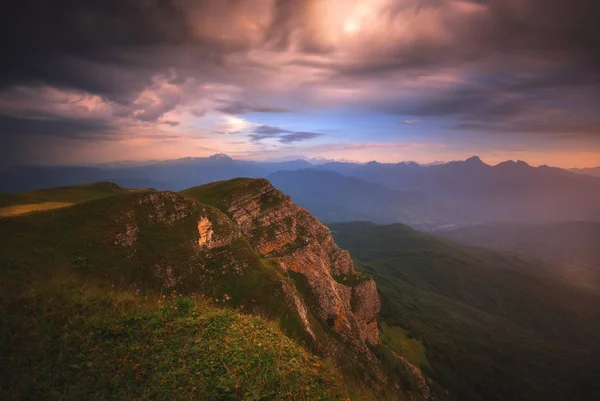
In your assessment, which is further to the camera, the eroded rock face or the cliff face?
the eroded rock face

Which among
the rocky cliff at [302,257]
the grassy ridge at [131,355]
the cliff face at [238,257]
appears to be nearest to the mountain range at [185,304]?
the grassy ridge at [131,355]

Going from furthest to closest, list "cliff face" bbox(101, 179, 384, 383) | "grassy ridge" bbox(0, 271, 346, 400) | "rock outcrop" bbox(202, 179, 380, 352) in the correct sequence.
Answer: "rock outcrop" bbox(202, 179, 380, 352) → "cliff face" bbox(101, 179, 384, 383) → "grassy ridge" bbox(0, 271, 346, 400)

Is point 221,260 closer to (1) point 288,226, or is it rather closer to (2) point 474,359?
(1) point 288,226

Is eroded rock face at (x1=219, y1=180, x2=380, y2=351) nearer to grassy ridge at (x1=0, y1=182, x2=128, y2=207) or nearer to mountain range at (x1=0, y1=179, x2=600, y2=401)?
mountain range at (x1=0, y1=179, x2=600, y2=401)

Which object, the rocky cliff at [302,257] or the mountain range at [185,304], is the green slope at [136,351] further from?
the rocky cliff at [302,257]

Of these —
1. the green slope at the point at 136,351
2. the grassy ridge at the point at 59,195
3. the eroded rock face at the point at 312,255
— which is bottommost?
the eroded rock face at the point at 312,255

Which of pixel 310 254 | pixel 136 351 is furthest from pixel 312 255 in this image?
pixel 136 351

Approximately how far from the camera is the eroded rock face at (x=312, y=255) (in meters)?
48.3

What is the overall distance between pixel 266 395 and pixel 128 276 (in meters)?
28.6

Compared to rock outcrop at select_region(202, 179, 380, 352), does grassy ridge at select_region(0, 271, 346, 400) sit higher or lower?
higher

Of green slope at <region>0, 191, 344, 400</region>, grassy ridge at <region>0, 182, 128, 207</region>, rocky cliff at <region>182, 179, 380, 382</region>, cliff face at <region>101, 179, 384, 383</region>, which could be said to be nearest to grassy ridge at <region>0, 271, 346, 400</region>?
green slope at <region>0, 191, 344, 400</region>

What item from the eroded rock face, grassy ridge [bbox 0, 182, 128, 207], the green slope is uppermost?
the green slope

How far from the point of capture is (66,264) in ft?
86.7

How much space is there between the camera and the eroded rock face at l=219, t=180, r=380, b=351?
48.3 metres
